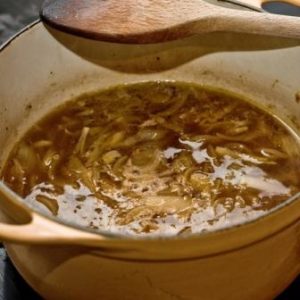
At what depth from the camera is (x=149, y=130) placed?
46.0 inches

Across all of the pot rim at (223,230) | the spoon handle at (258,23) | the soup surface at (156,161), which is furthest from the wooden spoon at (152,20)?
the pot rim at (223,230)

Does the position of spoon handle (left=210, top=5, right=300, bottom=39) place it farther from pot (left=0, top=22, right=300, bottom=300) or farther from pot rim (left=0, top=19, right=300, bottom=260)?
pot rim (left=0, top=19, right=300, bottom=260)

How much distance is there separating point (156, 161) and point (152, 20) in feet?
0.77

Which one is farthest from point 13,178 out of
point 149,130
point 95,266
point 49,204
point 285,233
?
point 285,233

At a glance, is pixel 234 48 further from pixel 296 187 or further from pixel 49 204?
pixel 49 204

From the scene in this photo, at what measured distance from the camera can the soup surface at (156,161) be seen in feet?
3.15

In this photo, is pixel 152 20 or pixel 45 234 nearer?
pixel 45 234

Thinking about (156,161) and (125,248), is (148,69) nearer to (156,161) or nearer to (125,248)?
(156,161)

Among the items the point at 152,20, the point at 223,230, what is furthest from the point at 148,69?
the point at 223,230

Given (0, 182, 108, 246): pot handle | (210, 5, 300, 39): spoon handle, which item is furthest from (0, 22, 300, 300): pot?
(210, 5, 300, 39): spoon handle

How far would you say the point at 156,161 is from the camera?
3.52 ft

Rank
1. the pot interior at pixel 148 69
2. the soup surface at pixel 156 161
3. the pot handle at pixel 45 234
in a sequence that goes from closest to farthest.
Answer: the pot handle at pixel 45 234, the soup surface at pixel 156 161, the pot interior at pixel 148 69

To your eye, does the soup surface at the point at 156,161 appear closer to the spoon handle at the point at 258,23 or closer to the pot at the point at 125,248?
the pot at the point at 125,248

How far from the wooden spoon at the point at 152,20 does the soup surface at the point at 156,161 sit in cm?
18
